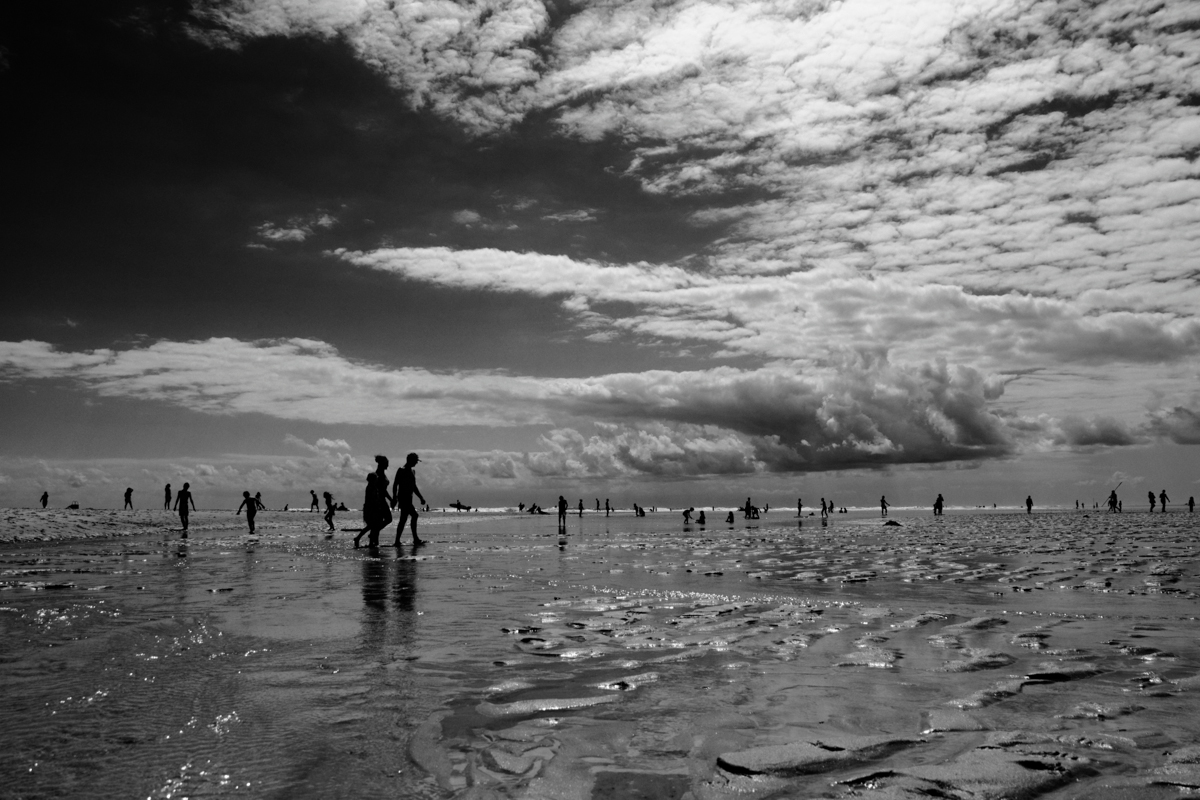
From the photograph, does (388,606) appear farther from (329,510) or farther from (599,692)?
(329,510)

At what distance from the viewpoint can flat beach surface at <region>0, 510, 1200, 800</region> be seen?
3.52m

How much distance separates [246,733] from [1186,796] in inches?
182

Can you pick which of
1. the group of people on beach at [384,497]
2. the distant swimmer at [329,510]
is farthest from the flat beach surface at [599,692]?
the distant swimmer at [329,510]

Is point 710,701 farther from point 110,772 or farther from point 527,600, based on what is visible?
point 527,600

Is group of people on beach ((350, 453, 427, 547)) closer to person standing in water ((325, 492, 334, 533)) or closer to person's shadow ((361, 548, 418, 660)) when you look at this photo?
person's shadow ((361, 548, 418, 660))

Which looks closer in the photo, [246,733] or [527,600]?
[246,733]

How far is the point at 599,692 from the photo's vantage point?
522 cm

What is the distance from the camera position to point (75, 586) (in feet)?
38.0

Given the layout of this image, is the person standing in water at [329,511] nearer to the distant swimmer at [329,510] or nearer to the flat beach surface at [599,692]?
the distant swimmer at [329,510]

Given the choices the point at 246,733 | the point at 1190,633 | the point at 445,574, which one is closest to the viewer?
the point at 246,733

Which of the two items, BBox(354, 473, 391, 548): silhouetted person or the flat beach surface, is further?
BBox(354, 473, 391, 548): silhouetted person

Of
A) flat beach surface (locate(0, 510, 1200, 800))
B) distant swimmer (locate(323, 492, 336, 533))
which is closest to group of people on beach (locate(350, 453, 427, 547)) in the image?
flat beach surface (locate(0, 510, 1200, 800))

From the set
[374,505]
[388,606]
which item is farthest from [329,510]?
[388,606]

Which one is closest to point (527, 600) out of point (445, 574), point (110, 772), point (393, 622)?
point (393, 622)
